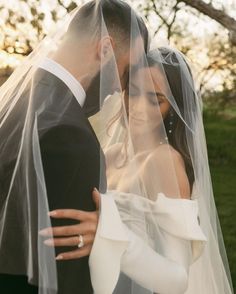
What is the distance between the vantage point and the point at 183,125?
244 centimetres

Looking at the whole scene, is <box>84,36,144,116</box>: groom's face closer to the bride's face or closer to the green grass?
the bride's face

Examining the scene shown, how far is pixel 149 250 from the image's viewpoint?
1929 mm

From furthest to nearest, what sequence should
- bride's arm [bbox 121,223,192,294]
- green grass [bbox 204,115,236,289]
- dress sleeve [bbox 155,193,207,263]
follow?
green grass [bbox 204,115,236,289] → dress sleeve [bbox 155,193,207,263] → bride's arm [bbox 121,223,192,294]

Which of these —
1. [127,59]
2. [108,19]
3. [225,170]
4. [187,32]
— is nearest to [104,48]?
[108,19]

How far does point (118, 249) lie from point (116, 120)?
581mm

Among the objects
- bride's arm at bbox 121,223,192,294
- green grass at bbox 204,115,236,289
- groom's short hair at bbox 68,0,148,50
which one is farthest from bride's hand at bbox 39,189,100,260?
green grass at bbox 204,115,236,289

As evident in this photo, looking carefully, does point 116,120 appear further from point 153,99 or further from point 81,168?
point 81,168

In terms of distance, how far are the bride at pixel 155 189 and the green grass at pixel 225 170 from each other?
3.11 meters

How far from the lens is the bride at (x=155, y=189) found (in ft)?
5.94

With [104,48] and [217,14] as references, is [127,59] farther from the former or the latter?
[217,14]

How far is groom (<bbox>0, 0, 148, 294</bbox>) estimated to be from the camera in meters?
1.53

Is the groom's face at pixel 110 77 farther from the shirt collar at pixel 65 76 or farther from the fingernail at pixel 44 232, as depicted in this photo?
the fingernail at pixel 44 232

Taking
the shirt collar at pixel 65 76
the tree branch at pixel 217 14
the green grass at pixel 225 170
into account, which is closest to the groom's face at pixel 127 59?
the shirt collar at pixel 65 76

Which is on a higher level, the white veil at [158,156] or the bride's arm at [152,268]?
the white veil at [158,156]
